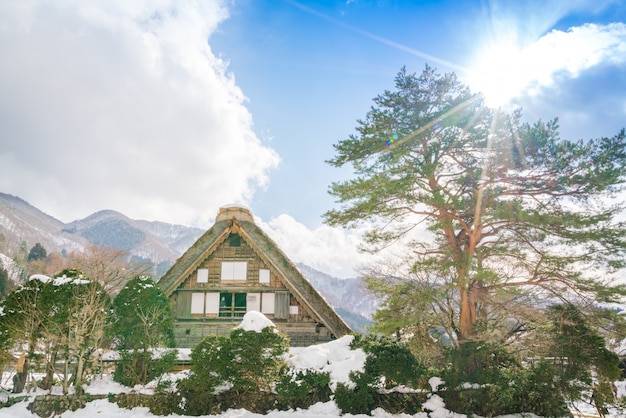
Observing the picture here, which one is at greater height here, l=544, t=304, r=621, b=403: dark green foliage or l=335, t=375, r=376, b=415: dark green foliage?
l=544, t=304, r=621, b=403: dark green foliage

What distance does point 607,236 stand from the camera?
35.9ft

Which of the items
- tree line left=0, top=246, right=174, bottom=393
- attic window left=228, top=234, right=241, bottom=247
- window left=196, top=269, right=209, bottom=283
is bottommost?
tree line left=0, top=246, right=174, bottom=393

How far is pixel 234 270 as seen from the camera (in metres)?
18.5

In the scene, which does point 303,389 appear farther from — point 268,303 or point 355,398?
point 268,303

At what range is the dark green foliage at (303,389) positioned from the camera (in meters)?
10.7

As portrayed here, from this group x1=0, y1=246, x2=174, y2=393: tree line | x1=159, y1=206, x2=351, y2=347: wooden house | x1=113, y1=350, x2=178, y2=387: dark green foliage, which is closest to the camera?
x1=0, y1=246, x2=174, y2=393: tree line

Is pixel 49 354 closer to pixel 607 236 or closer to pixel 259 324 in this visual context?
pixel 259 324

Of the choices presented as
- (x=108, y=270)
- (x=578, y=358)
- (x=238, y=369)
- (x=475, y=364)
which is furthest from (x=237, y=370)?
(x=108, y=270)

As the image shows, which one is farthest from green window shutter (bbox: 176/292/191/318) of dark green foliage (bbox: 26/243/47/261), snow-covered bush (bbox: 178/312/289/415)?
dark green foliage (bbox: 26/243/47/261)

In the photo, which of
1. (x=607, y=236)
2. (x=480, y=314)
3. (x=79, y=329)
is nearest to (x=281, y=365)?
(x=79, y=329)

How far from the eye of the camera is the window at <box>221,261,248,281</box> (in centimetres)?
1841

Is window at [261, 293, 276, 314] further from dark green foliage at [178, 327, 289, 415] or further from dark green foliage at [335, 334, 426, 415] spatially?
dark green foliage at [335, 334, 426, 415]

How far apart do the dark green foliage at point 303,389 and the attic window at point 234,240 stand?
892cm

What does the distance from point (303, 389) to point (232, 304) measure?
8163 millimetres
